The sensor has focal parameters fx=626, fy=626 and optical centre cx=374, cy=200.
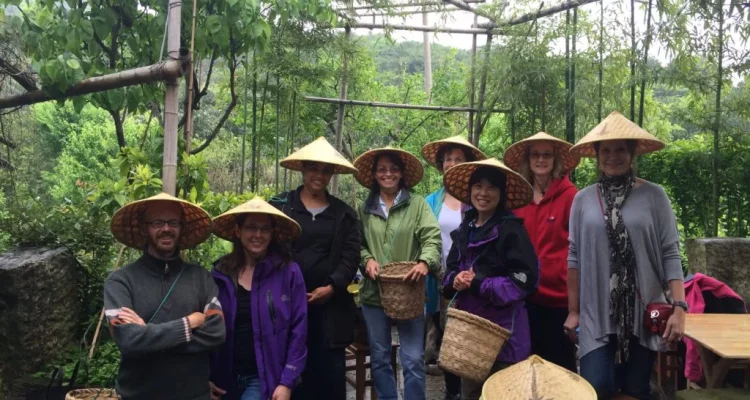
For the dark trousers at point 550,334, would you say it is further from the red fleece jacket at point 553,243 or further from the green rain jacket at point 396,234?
the green rain jacket at point 396,234

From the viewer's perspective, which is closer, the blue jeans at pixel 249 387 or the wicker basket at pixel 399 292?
the blue jeans at pixel 249 387

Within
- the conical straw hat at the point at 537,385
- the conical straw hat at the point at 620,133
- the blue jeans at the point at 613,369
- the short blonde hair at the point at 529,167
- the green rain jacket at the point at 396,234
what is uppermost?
the conical straw hat at the point at 620,133

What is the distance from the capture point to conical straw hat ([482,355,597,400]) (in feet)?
6.40

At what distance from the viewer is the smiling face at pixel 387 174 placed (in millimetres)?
3260

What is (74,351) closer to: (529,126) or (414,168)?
(414,168)

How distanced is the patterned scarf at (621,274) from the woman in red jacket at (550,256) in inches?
15.1

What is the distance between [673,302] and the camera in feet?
8.32

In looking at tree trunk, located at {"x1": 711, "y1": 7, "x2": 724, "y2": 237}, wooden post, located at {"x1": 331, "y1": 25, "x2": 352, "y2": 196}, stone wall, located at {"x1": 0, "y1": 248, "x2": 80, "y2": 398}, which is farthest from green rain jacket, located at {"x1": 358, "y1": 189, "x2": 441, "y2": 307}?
tree trunk, located at {"x1": 711, "y1": 7, "x2": 724, "y2": 237}

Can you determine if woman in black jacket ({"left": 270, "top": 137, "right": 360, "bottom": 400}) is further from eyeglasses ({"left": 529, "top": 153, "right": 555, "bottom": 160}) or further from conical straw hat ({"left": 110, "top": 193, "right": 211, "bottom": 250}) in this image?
eyeglasses ({"left": 529, "top": 153, "right": 555, "bottom": 160})

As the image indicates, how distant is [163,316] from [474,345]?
47.7 inches

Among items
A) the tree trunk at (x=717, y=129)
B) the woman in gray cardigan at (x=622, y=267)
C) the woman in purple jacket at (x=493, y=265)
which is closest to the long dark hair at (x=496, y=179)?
the woman in purple jacket at (x=493, y=265)

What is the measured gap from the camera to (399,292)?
2938mm

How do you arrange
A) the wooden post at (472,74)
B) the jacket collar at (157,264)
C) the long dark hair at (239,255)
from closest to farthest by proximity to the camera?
1. the jacket collar at (157,264)
2. the long dark hair at (239,255)
3. the wooden post at (472,74)

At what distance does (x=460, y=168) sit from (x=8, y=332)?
9.18ft
